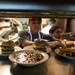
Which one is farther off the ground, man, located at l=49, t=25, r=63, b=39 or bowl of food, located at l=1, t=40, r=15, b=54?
bowl of food, located at l=1, t=40, r=15, b=54

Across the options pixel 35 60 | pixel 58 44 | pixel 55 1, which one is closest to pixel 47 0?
pixel 55 1

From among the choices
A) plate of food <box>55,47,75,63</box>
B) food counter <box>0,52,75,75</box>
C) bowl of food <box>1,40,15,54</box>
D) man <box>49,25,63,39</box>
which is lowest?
man <box>49,25,63,39</box>

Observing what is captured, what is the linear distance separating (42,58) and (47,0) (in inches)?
14.4

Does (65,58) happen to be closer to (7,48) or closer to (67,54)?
(67,54)

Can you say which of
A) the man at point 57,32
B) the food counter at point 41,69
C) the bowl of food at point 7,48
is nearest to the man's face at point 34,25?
the man at point 57,32

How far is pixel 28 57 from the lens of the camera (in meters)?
0.85

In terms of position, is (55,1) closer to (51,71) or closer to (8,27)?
(51,71)

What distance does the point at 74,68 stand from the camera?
80cm

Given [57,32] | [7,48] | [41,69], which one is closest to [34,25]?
[57,32]

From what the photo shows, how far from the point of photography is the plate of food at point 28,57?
2.55 feet

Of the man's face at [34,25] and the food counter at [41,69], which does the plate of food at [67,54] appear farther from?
the man's face at [34,25]

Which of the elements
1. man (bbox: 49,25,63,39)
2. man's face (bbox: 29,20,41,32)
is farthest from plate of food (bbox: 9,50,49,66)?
man's face (bbox: 29,20,41,32)

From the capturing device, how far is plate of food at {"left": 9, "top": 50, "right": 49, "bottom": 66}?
0.78 meters

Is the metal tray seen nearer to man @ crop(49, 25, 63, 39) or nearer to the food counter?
the food counter
